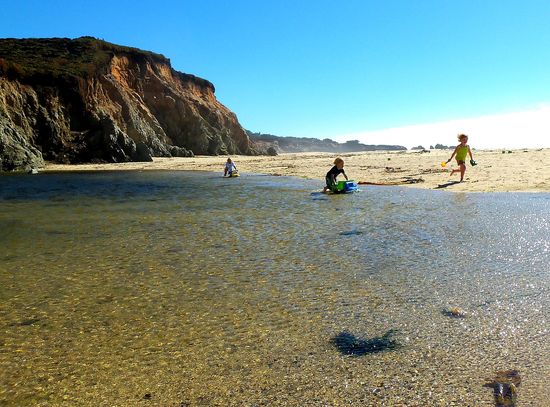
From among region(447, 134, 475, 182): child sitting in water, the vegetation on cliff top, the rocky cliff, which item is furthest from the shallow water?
the vegetation on cliff top

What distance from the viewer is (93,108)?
44156 millimetres

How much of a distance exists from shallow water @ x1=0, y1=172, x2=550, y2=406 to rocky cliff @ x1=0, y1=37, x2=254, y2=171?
1305 inches

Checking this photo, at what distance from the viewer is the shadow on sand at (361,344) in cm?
284

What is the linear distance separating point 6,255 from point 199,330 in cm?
414

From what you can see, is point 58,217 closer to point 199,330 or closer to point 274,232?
point 274,232

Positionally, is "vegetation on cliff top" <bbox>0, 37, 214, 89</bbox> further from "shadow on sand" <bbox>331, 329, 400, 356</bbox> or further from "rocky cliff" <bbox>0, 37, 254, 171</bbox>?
"shadow on sand" <bbox>331, 329, 400, 356</bbox>

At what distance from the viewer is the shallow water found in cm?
244

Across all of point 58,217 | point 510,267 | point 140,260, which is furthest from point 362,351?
point 58,217

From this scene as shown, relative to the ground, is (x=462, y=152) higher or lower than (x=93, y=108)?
lower

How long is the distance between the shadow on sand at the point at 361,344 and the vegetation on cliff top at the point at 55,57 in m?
47.7

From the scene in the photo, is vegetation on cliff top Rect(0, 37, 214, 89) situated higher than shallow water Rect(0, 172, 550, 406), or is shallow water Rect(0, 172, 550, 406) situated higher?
vegetation on cliff top Rect(0, 37, 214, 89)

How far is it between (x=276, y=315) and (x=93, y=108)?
152 ft

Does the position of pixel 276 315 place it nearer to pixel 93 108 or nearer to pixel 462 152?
pixel 462 152

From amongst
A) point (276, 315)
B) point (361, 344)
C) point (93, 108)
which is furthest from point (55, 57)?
point (361, 344)
